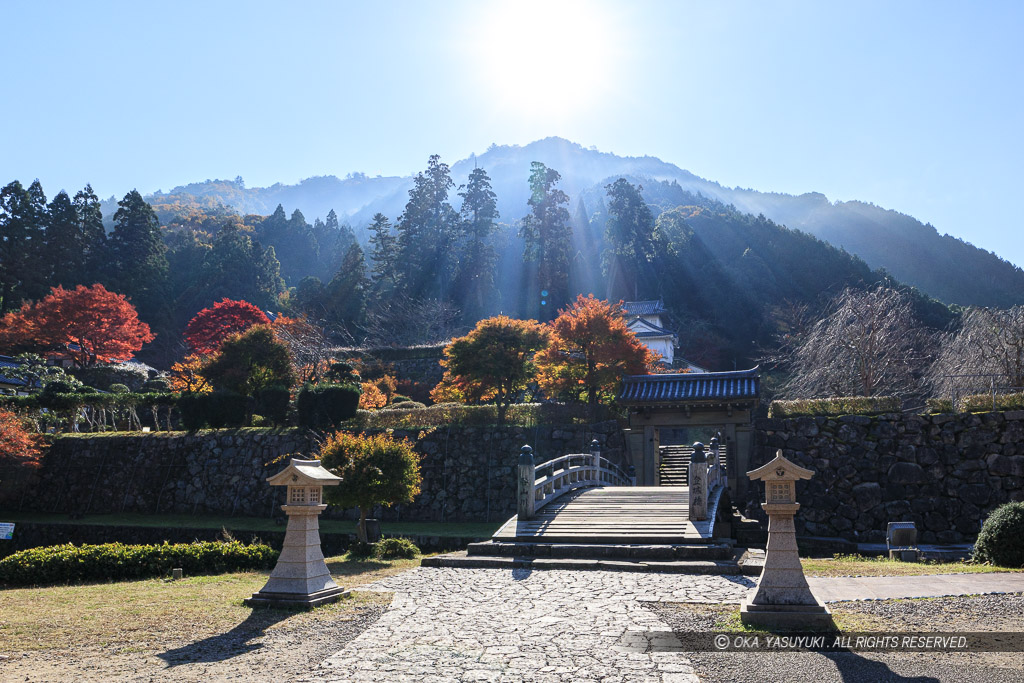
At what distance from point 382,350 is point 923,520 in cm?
3133

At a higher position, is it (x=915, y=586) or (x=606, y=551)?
(x=915, y=586)

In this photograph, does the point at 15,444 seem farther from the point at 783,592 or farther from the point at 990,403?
the point at 990,403

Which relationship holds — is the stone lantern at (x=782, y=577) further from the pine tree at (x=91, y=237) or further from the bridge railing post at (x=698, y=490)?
the pine tree at (x=91, y=237)

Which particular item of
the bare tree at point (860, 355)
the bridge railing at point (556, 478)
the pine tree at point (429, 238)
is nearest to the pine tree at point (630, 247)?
the pine tree at point (429, 238)

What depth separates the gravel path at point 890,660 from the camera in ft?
19.9

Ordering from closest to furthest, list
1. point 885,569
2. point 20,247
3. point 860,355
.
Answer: point 885,569 < point 860,355 < point 20,247

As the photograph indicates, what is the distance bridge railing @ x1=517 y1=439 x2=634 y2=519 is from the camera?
15.9m

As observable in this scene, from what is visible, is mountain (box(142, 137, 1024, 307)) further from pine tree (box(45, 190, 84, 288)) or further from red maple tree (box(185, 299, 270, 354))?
pine tree (box(45, 190, 84, 288))

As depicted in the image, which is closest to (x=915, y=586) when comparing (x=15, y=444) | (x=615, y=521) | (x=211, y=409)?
(x=615, y=521)

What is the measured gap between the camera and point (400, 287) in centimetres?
5553

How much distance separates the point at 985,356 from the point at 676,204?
69.5 metres

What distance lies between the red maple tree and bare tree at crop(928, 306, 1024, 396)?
106 feet

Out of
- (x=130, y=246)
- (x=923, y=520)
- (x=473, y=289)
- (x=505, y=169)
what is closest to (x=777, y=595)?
(x=923, y=520)

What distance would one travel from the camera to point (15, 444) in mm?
24188
